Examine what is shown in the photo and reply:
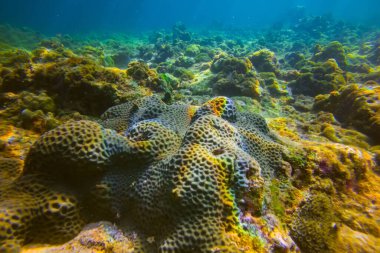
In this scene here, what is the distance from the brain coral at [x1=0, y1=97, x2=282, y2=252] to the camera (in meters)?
2.55

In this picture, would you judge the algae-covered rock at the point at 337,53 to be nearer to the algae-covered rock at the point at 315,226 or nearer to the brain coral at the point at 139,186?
the algae-covered rock at the point at 315,226

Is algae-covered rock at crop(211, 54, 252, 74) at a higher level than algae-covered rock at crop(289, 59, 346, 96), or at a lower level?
lower

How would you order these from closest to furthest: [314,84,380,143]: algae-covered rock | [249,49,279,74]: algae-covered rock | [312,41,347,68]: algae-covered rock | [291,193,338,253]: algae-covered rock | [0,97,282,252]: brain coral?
1. [0,97,282,252]: brain coral
2. [291,193,338,253]: algae-covered rock
3. [314,84,380,143]: algae-covered rock
4. [249,49,279,74]: algae-covered rock
5. [312,41,347,68]: algae-covered rock

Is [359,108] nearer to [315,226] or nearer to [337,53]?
[315,226]

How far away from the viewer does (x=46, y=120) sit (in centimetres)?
419

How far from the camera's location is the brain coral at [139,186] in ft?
8.36

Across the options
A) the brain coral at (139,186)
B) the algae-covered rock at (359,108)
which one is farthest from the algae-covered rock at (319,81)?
the brain coral at (139,186)

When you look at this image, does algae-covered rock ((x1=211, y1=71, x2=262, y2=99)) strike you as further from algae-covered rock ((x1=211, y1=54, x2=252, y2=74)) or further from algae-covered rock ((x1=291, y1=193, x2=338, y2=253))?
algae-covered rock ((x1=291, y1=193, x2=338, y2=253))

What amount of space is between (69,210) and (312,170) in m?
3.75

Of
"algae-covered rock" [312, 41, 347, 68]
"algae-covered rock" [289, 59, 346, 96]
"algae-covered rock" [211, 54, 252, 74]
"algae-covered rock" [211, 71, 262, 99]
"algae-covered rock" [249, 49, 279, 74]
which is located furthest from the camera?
"algae-covered rock" [312, 41, 347, 68]

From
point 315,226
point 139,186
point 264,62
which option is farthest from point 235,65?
point 139,186

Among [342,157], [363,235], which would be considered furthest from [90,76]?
[363,235]

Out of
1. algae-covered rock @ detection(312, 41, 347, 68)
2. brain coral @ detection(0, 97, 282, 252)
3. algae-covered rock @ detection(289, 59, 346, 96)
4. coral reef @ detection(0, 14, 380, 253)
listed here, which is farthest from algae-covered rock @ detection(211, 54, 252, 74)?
algae-covered rock @ detection(312, 41, 347, 68)

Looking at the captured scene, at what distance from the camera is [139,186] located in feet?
9.95
